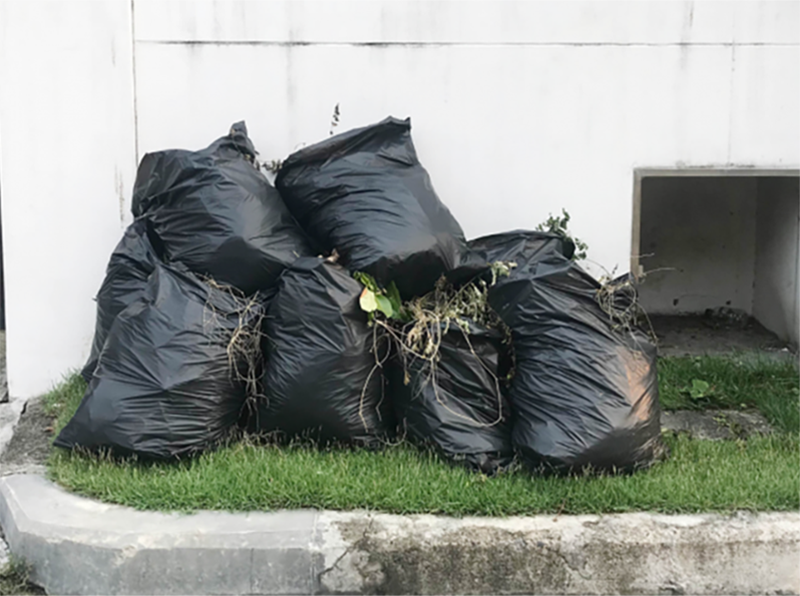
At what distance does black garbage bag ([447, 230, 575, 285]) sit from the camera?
3.35 m

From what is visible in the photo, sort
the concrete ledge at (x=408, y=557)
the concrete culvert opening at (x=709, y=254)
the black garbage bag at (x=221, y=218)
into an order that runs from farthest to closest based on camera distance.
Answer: the concrete culvert opening at (x=709, y=254) → the black garbage bag at (x=221, y=218) → the concrete ledge at (x=408, y=557)

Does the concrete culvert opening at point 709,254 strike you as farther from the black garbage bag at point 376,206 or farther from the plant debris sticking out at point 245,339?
the plant debris sticking out at point 245,339

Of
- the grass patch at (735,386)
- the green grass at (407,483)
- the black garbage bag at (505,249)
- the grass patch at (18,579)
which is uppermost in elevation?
the black garbage bag at (505,249)

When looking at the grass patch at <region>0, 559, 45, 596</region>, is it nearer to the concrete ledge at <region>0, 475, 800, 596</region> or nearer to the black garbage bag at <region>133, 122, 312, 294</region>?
the concrete ledge at <region>0, 475, 800, 596</region>

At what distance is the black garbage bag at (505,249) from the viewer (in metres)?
3.35

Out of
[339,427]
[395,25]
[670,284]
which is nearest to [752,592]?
[339,427]

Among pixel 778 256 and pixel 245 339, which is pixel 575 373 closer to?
pixel 245 339

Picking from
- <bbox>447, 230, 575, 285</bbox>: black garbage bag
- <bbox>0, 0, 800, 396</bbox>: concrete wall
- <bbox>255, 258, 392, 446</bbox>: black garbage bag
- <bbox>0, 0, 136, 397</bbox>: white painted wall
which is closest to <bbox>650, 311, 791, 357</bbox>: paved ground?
<bbox>0, 0, 800, 396</bbox>: concrete wall

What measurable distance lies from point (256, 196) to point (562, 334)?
137 centimetres

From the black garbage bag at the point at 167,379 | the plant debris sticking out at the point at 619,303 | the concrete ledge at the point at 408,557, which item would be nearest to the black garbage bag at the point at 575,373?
the plant debris sticking out at the point at 619,303

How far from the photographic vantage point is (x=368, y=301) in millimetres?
3049

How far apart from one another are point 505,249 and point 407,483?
1.20m

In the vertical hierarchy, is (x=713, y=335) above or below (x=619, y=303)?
below

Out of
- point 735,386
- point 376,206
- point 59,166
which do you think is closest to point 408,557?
point 376,206
